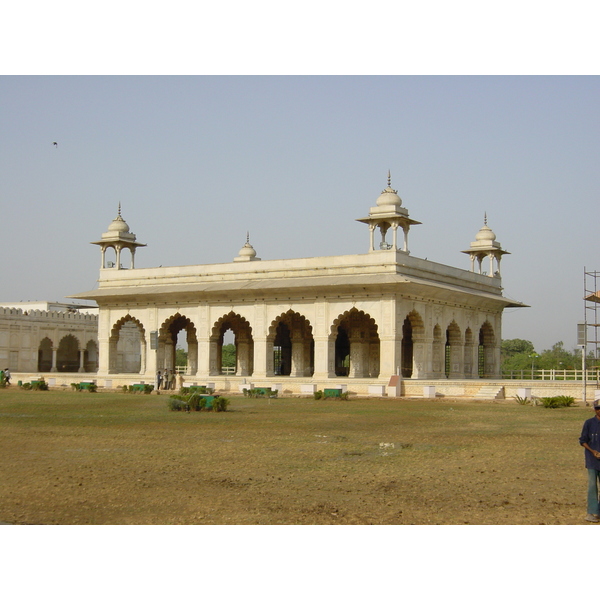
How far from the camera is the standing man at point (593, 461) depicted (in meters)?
8.33

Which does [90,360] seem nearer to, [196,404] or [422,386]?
[422,386]

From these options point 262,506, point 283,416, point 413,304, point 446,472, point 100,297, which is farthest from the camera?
point 100,297

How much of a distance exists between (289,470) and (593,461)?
4.28 metres

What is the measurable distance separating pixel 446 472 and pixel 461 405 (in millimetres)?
15291

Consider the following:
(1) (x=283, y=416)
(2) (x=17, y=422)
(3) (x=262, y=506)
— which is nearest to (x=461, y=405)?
(1) (x=283, y=416)

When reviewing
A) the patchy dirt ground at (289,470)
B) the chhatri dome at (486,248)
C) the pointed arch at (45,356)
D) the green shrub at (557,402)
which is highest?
the chhatri dome at (486,248)

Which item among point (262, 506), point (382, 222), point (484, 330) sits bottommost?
point (262, 506)

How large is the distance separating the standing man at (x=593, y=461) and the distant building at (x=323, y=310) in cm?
2272

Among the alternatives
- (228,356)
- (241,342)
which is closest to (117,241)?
(241,342)

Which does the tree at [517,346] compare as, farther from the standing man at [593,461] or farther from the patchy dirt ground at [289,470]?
the standing man at [593,461]

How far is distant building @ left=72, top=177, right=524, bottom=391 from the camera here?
108 feet

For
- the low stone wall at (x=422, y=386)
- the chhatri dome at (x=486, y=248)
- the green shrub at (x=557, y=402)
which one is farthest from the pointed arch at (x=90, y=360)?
the green shrub at (x=557, y=402)

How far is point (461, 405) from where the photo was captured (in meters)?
26.3

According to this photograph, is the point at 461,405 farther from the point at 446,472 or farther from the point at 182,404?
the point at 446,472
